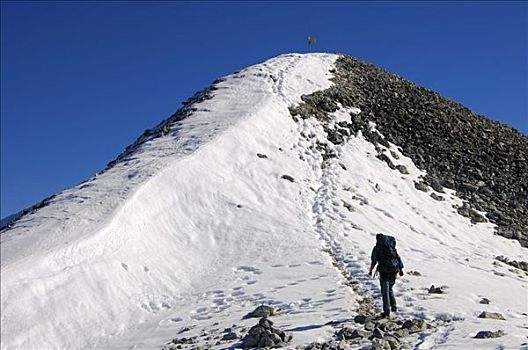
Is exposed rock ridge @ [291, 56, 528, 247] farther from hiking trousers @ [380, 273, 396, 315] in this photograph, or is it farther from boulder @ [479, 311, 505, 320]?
hiking trousers @ [380, 273, 396, 315]

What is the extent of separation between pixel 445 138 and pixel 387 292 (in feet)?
90.0

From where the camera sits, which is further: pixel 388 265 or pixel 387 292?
pixel 388 265

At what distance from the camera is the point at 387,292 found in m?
12.9

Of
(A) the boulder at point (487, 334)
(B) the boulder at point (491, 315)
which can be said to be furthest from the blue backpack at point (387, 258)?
(A) the boulder at point (487, 334)

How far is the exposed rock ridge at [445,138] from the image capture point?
104 ft

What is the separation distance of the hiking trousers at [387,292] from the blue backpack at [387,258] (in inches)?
5.3

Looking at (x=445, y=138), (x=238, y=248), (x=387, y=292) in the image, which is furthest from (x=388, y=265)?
(x=445, y=138)

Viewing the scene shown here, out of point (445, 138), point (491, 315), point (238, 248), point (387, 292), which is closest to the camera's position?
point (387, 292)

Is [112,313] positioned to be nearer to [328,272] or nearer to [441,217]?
[328,272]

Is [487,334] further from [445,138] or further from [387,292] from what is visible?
[445,138]

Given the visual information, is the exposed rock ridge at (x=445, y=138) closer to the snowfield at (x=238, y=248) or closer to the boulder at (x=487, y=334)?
the snowfield at (x=238, y=248)

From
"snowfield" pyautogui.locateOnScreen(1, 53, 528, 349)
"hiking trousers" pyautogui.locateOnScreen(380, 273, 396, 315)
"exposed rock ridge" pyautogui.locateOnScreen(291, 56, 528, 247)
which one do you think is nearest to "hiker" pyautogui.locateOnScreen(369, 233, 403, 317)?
"hiking trousers" pyautogui.locateOnScreen(380, 273, 396, 315)

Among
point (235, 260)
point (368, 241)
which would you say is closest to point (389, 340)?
point (235, 260)

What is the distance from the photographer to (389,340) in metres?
10.6
